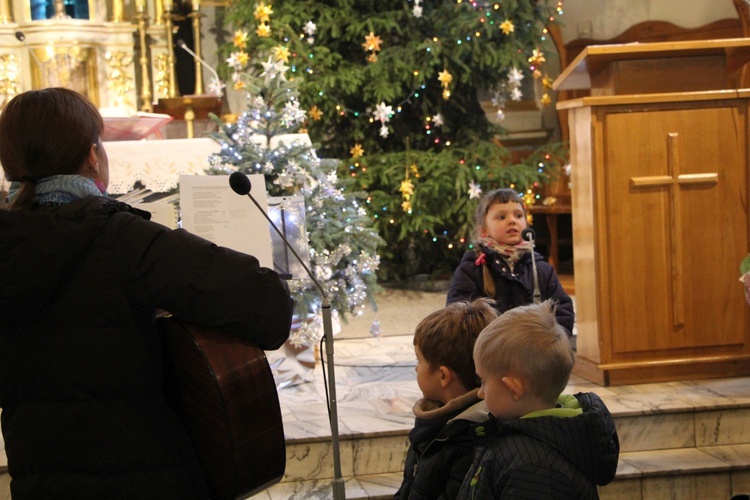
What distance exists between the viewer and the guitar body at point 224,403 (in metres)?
1.93

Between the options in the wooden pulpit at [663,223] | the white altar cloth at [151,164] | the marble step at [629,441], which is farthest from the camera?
the white altar cloth at [151,164]

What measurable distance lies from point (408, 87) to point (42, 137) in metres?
6.12

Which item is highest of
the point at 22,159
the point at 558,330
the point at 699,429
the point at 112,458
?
the point at 22,159

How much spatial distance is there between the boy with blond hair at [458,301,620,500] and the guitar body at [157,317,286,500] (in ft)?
1.43

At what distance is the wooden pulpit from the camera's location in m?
4.25

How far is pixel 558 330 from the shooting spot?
211cm

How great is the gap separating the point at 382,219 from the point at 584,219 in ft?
11.0

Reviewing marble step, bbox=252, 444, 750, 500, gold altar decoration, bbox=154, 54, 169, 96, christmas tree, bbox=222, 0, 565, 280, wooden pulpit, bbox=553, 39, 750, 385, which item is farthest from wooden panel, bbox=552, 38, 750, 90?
gold altar decoration, bbox=154, 54, 169, 96

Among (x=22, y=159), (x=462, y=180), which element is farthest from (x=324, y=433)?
(x=462, y=180)

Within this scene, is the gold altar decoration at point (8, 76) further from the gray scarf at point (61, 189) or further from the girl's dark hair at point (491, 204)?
the gray scarf at point (61, 189)

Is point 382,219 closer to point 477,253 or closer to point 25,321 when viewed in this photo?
point 477,253

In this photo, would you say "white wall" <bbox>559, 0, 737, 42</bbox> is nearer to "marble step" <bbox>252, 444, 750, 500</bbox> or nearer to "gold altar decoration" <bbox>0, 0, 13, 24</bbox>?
"gold altar decoration" <bbox>0, 0, 13, 24</bbox>

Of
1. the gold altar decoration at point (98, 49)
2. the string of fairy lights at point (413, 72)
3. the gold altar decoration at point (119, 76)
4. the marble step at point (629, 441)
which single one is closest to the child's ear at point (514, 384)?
the marble step at point (629, 441)

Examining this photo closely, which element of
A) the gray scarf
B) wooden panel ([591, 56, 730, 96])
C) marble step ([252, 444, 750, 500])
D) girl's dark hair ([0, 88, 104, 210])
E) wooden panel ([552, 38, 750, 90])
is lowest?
marble step ([252, 444, 750, 500])
